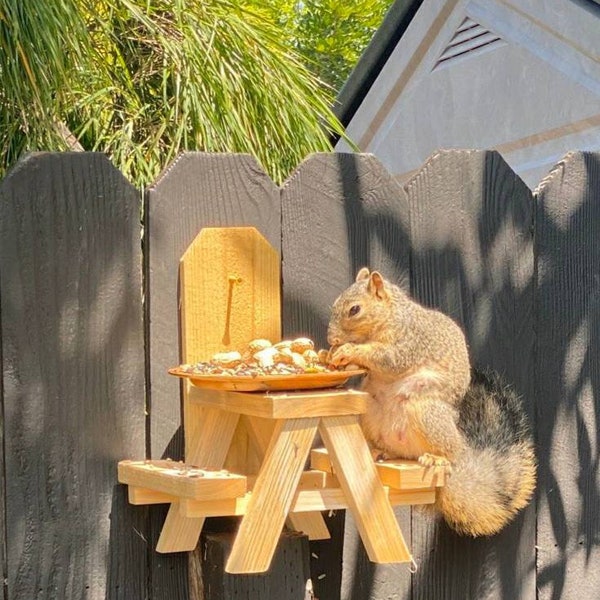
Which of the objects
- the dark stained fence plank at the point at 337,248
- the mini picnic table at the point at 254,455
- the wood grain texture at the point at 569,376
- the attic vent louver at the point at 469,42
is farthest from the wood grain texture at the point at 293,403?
the attic vent louver at the point at 469,42

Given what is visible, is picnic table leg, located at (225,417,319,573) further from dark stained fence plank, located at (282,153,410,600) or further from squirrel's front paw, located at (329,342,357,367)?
dark stained fence plank, located at (282,153,410,600)

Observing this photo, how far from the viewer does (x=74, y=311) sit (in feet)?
7.71

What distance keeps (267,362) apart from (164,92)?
1869mm

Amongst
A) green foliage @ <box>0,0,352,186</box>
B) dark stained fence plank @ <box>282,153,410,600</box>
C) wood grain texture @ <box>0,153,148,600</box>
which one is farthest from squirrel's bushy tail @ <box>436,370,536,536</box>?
green foliage @ <box>0,0,352,186</box>

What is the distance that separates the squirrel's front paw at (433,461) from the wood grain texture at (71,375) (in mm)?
531

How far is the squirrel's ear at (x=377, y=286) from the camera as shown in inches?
92.7

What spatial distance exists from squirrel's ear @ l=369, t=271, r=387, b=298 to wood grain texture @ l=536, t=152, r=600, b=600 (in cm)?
58

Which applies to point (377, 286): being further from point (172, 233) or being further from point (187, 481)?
point (187, 481)

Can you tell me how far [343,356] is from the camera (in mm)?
2336

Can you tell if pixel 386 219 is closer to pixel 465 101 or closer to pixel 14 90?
pixel 14 90

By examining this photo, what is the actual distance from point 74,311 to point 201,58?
71.7 inches

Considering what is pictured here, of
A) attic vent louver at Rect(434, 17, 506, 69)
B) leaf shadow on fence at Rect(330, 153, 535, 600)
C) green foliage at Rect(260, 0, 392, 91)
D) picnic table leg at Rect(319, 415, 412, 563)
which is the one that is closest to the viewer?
picnic table leg at Rect(319, 415, 412, 563)

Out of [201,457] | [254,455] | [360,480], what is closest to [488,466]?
[360,480]

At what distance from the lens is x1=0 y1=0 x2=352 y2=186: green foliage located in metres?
3.63
